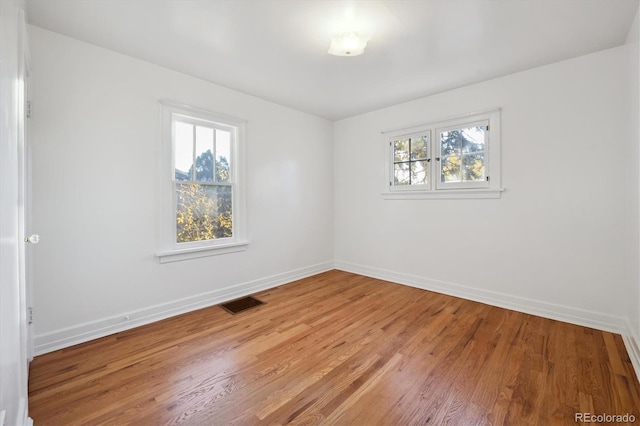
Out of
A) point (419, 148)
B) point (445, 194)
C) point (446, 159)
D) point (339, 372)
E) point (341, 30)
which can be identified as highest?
point (341, 30)

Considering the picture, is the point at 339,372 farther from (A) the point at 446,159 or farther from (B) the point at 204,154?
(A) the point at 446,159

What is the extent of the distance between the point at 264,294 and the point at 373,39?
10.1 feet

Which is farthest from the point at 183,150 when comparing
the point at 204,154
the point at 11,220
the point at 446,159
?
the point at 446,159

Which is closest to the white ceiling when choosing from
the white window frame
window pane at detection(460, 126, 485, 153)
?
the white window frame

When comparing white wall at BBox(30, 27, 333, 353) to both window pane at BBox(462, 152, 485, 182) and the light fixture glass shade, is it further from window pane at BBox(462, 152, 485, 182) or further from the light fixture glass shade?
window pane at BBox(462, 152, 485, 182)

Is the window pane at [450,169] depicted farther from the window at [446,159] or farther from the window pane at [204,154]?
the window pane at [204,154]

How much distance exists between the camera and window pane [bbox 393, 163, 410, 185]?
13.2ft

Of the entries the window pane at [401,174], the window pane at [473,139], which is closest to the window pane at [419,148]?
Result: the window pane at [401,174]

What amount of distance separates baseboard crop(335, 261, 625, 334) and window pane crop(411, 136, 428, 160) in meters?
1.68

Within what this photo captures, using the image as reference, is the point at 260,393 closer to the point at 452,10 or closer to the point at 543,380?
the point at 543,380

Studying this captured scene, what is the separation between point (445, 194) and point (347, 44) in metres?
2.30

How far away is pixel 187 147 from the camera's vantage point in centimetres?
314

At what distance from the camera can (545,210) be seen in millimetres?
2910

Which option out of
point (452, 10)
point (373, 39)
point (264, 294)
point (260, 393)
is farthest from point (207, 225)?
point (452, 10)
